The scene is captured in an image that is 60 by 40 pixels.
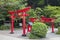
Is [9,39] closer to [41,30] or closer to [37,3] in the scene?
[41,30]

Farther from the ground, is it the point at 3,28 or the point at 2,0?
the point at 2,0

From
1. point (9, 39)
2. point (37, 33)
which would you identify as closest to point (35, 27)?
point (37, 33)

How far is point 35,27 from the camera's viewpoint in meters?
12.7

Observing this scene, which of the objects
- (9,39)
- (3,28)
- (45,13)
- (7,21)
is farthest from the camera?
(45,13)

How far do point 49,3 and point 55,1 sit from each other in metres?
0.83

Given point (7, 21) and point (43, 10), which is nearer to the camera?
point (7, 21)

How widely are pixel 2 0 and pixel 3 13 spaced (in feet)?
12.6

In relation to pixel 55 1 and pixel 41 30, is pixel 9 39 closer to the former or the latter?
pixel 41 30

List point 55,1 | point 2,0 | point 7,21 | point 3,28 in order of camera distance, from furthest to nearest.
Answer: point 55,1, point 7,21, point 3,28, point 2,0

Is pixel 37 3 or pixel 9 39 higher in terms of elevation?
pixel 37 3

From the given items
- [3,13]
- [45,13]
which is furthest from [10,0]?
[45,13]

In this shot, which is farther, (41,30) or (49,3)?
→ (49,3)

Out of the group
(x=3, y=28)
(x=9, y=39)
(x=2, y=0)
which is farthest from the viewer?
(x=3, y=28)

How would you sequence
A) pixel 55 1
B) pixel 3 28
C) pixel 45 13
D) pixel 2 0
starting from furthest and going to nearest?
pixel 55 1
pixel 45 13
pixel 3 28
pixel 2 0
